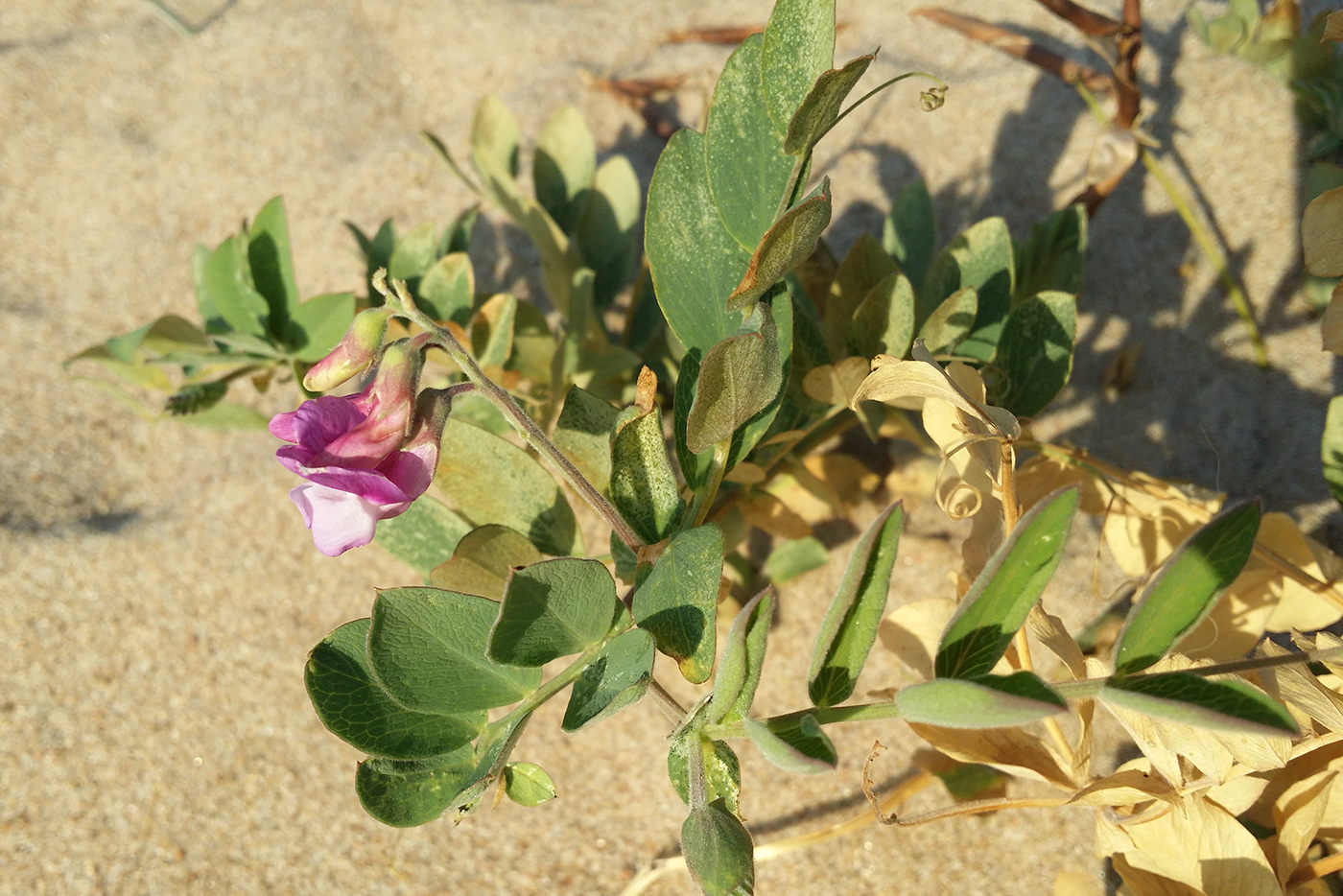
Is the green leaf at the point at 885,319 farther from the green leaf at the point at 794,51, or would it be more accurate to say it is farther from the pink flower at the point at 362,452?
the pink flower at the point at 362,452

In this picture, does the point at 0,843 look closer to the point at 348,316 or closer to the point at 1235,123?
the point at 348,316

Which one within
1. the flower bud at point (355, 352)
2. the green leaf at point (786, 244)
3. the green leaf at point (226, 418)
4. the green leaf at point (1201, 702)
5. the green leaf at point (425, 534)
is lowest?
the green leaf at point (226, 418)

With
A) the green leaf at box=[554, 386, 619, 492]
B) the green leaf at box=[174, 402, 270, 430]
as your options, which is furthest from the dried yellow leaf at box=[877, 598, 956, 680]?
the green leaf at box=[174, 402, 270, 430]

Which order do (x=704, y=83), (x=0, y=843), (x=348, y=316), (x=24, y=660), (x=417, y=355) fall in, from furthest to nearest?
(x=704, y=83), (x=24, y=660), (x=0, y=843), (x=348, y=316), (x=417, y=355)

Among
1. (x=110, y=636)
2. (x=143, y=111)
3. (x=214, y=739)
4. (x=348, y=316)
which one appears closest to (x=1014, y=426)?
(x=348, y=316)

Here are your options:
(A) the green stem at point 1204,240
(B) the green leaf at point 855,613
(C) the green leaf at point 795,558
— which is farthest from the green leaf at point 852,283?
(A) the green stem at point 1204,240
